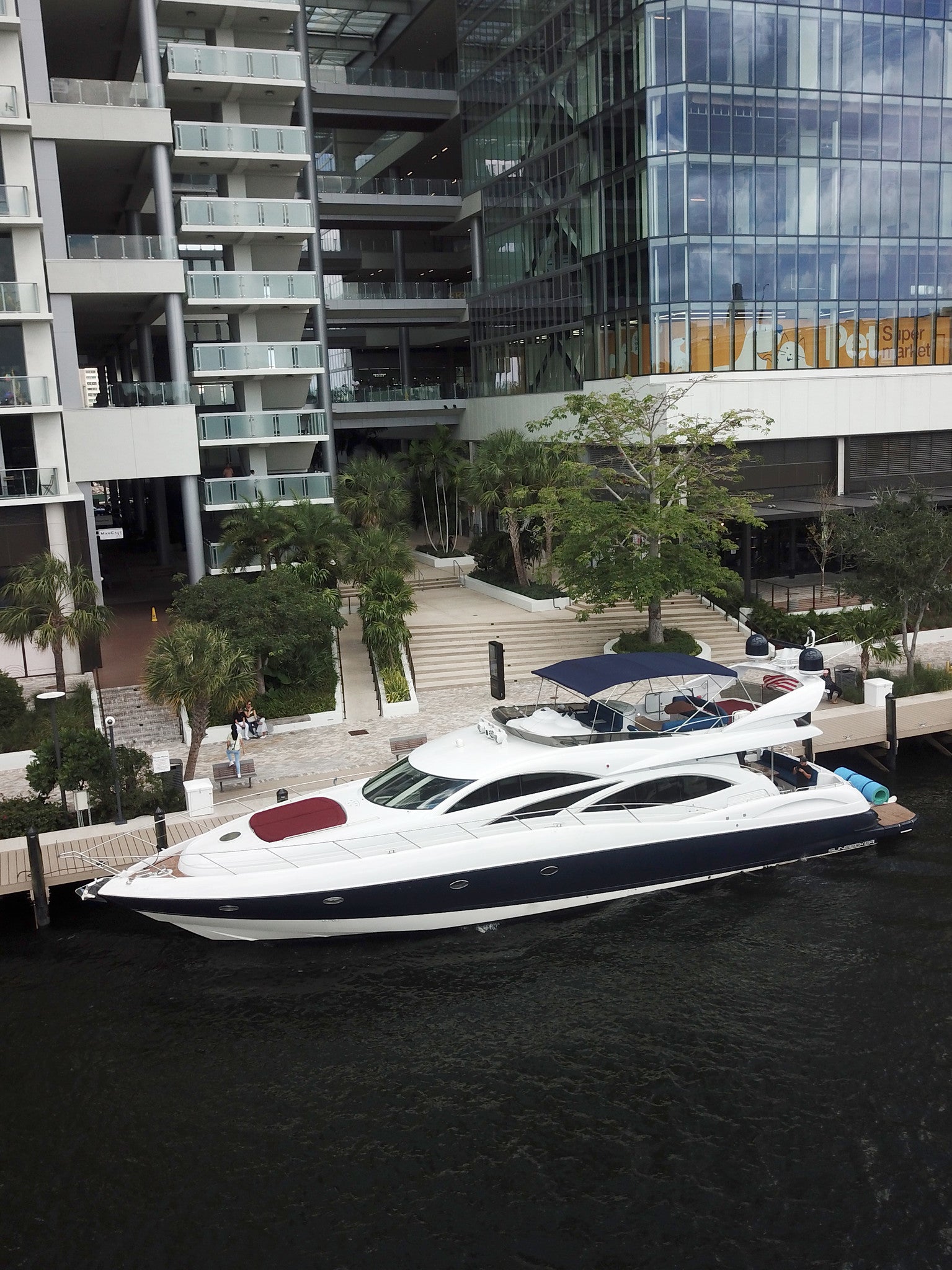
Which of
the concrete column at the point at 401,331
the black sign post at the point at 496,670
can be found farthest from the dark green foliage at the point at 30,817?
the concrete column at the point at 401,331

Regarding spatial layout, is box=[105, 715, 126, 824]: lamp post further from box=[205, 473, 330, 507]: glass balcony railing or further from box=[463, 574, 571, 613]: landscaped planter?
box=[463, 574, 571, 613]: landscaped planter

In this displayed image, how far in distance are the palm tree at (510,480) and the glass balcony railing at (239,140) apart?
46.3ft

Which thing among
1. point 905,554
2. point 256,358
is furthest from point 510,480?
point 905,554

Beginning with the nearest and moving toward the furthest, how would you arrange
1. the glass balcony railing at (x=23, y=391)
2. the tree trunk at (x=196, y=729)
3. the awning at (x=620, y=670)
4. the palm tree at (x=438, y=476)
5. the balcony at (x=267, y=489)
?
1. the awning at (x=620, y=670)
2. the tree trunk at (x=196, y=729)
3. the glass balcony railing at (x=23, y=391)
4. the balcony at (x=267, y=489)
5. the palm tree at (x=438, y=476)

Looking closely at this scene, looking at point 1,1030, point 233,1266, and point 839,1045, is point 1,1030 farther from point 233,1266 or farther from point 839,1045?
point 839,1045

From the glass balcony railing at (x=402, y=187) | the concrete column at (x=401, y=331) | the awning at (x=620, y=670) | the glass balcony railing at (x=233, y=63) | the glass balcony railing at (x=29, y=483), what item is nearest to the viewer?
the awning at (x=620, y=670)

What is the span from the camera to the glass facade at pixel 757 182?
39875 mm

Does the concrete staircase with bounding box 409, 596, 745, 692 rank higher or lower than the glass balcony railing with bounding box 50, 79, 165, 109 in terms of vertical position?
lower

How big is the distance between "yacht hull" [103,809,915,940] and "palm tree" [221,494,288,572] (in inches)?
711

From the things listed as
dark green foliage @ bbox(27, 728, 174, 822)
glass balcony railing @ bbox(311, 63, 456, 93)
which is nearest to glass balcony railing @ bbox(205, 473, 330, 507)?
dark green foliage @ bbox(27, 728, 174, 822)

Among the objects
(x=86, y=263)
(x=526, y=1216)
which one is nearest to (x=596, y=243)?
(x=86, y=263)

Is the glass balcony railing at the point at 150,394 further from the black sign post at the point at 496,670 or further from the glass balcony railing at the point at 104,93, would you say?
the black sign post at the point at 496,670

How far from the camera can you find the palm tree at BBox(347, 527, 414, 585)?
33.3 meters

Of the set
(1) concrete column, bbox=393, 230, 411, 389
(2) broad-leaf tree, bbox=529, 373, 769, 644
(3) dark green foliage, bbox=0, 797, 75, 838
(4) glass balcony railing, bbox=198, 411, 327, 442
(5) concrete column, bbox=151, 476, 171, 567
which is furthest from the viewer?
(1) concrete column, bbox=393, 230, 411, 389
